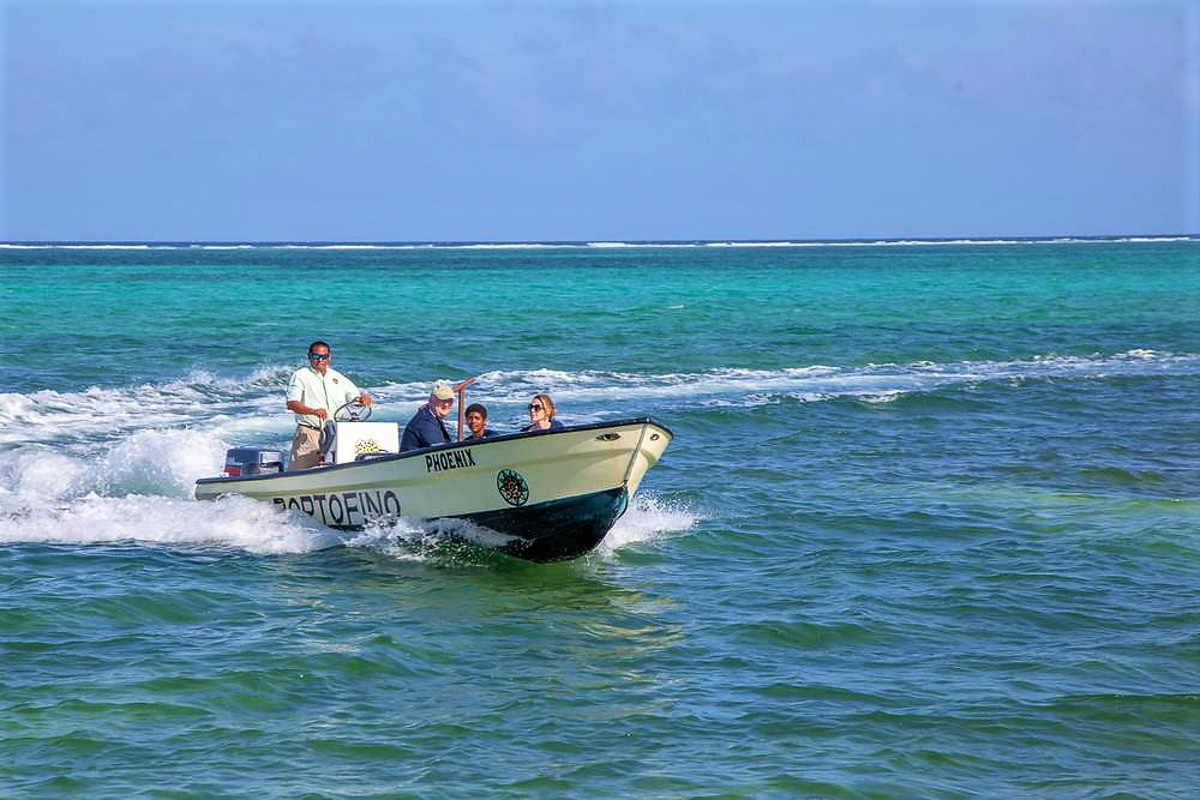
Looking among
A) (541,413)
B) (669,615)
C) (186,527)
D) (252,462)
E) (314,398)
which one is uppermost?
(314,398)

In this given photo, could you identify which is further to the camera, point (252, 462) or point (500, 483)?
point (252, 462)

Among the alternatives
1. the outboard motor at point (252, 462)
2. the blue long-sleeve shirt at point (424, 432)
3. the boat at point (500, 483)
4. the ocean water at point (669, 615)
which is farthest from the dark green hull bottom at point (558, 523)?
the outboard motor at point (252, 462)

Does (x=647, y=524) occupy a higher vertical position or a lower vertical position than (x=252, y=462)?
lower

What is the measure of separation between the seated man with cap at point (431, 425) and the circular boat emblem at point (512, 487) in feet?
2.90

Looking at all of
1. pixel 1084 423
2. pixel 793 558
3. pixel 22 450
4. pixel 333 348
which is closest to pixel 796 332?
pixel 333 348

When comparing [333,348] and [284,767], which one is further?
[333,348]

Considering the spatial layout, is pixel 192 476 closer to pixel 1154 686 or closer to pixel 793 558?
pixel 793 558

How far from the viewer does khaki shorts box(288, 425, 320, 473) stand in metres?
15.3

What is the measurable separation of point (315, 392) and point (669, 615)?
16.9ft

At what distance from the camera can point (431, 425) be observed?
14.5m

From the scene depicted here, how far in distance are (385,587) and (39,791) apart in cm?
518

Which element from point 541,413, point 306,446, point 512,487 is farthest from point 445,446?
point 306,446

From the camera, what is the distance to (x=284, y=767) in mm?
8305

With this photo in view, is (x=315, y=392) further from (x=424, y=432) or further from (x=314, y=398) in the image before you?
(x=424, y=432)
